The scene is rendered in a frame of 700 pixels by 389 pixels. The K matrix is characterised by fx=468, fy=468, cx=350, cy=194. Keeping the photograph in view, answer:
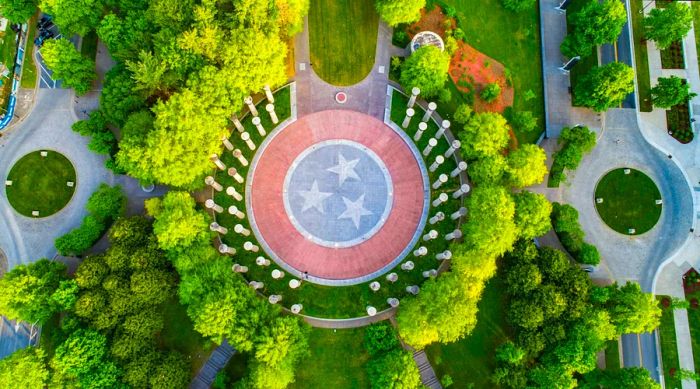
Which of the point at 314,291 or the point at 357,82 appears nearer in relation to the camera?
the point at 314,291

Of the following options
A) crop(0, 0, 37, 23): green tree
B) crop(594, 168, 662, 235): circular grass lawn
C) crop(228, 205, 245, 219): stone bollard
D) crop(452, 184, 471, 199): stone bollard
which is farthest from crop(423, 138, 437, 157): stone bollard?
crop(0, 0, 37, 23): green tree

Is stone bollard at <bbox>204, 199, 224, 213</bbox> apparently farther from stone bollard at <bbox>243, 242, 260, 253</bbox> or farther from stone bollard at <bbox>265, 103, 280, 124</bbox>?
stone bollard at <bbox>265, 103, 280, 124</bbox>

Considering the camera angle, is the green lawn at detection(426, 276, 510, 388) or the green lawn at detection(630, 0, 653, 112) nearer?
the green lawn at detection(426, 276, 510, 388)

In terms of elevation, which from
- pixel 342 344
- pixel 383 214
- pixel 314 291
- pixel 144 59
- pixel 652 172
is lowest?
pixel 342 344

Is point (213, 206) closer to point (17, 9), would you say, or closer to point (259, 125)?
point (259, 125)

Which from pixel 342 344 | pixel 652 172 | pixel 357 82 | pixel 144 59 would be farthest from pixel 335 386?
pixel 652 172

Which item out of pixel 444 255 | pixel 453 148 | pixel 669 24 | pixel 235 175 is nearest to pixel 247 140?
pixel 235 175

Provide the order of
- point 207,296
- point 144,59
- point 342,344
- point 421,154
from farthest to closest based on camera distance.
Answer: point 421,154
point 342,344
point 144,59
point 207,296

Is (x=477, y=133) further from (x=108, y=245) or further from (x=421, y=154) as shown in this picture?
(x=108, y=245)
